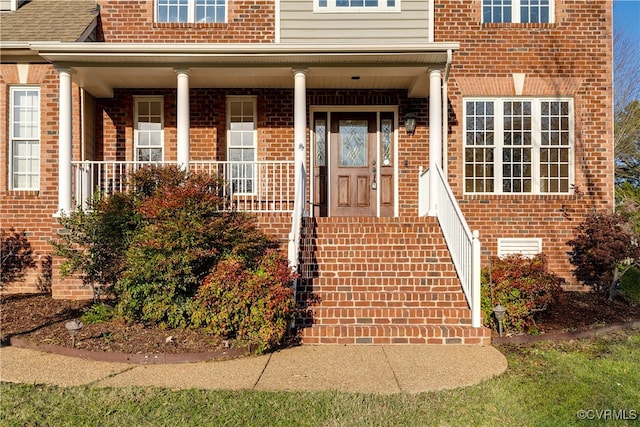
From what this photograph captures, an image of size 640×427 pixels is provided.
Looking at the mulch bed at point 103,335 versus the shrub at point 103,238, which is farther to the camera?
the shrub at point 103,238

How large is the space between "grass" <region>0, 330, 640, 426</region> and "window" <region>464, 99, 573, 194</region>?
549 cm

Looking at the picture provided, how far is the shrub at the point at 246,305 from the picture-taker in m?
5.47

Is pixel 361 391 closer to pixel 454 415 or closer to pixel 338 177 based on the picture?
pixel 454 415

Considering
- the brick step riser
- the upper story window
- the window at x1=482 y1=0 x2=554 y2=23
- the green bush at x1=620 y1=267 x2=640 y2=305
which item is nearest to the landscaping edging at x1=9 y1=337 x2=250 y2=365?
the brick step riser

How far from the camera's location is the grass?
12.2 feet

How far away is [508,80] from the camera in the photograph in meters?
9.60

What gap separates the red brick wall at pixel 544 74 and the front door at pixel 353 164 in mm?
1603

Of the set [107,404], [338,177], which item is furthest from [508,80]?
[107,404]

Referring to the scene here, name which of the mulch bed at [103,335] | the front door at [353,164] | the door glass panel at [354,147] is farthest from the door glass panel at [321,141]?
the mulch bed at [103,335]

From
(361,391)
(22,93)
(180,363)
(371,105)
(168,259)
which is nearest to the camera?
(361,391)

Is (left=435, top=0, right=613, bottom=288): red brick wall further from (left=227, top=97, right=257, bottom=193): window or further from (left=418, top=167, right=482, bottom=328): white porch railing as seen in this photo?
(left=227, top=97, right=257, bottom=193): window

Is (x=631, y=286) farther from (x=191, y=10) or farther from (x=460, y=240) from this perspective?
(x=191, y=10)

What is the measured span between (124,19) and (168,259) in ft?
20.6

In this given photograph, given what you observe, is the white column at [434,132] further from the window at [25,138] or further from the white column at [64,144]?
the window at [25,138]
